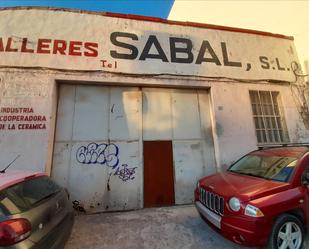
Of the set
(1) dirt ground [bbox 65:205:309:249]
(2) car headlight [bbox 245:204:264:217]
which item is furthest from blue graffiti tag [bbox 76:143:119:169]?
(2) car headlight [bbox 245:204:264:217]

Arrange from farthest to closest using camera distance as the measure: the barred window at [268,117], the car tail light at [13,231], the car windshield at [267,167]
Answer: the barred window at [268,117] < the car windshield at [267,167] < the car tail light at [13,231]

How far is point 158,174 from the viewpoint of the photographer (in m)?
6.13

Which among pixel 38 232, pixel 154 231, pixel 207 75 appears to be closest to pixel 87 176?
pixel 154 231

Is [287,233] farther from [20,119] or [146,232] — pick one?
[20,119]

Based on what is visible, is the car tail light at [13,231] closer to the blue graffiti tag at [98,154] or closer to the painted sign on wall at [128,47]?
the blue graffiti tag at [98,154]

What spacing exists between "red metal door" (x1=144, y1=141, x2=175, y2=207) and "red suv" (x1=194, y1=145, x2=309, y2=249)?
2.27 metres

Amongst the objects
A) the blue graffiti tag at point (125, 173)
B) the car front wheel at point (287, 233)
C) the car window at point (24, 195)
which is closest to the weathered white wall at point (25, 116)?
the blue graffiti tag at point (125, 173)

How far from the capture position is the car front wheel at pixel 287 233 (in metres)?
3.03

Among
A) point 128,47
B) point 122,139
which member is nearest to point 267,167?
point 122,139

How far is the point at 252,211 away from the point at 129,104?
4528 mm

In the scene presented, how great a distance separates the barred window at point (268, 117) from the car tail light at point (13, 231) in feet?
22.4

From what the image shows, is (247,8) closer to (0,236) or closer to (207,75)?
(207,75)

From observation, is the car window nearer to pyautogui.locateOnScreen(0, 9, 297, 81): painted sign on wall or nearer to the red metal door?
the red metal door

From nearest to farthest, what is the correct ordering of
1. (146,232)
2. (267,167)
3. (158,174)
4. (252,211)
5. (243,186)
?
1. (252,211)
2. (243,186)
3. (267,167)
4. (146,232)
5. (158,174)
